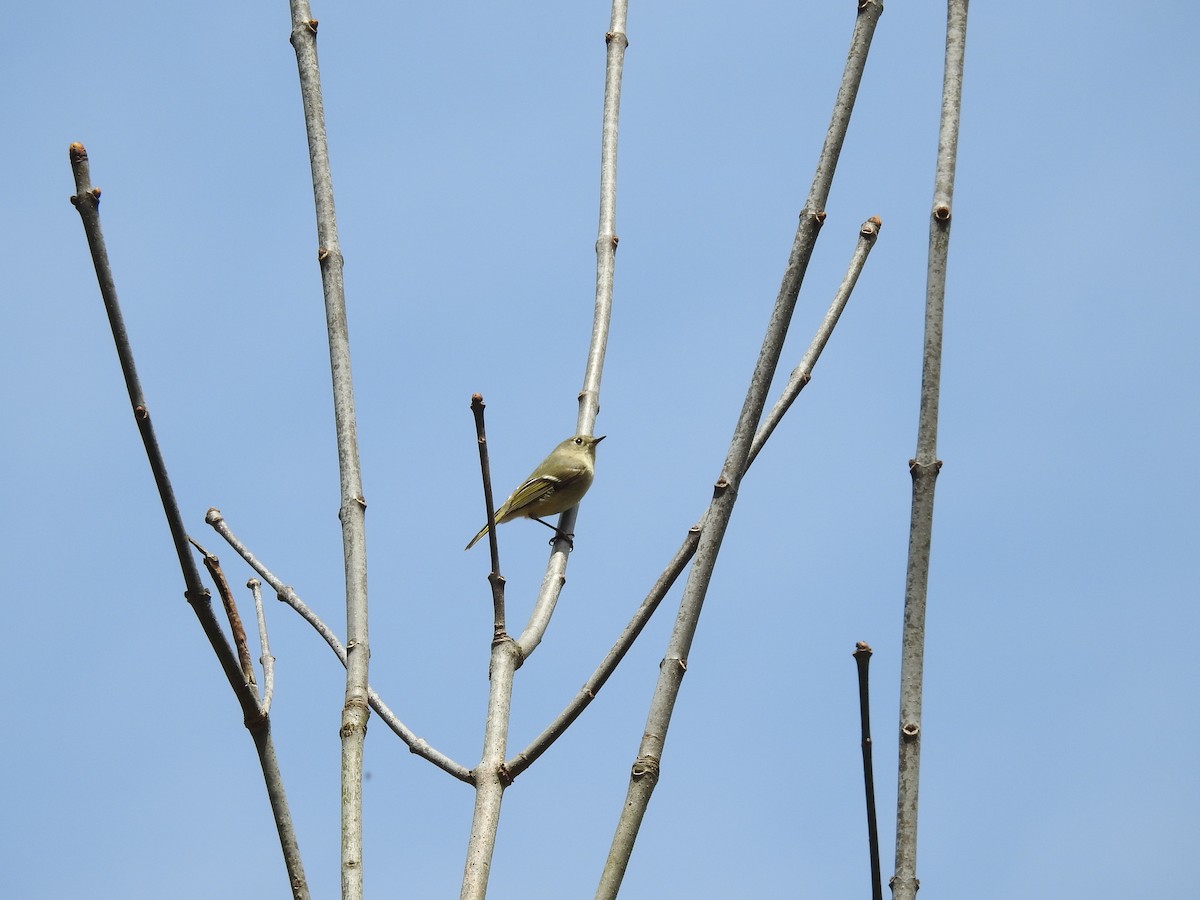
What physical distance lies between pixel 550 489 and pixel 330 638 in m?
4.45

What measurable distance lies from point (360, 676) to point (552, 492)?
5.07m

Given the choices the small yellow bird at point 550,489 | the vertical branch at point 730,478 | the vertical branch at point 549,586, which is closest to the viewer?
the vertical branch at point 730,478

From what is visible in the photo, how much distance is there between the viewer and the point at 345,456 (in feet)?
9.49

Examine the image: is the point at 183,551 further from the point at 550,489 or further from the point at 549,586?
the point at 550,489

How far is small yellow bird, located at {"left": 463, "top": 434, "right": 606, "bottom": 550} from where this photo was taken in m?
7.19

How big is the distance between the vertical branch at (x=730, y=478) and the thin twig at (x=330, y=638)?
25.8 inches

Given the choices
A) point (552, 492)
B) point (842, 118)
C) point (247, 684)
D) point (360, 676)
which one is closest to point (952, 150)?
point (842, 118)

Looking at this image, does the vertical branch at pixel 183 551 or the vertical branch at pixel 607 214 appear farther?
the vertical branch at pixel 607 214

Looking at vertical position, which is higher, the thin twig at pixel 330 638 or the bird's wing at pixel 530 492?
the bird's wing at pixel 530 492

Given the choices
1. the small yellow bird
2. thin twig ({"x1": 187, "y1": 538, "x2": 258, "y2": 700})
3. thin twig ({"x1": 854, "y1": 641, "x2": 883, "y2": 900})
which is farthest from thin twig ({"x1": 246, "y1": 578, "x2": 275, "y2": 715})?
the small yellow bird

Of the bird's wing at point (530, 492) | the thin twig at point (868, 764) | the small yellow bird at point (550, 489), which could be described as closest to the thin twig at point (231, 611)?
the thin twig at point (868, 764)

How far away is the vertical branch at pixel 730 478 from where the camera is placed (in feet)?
7.69

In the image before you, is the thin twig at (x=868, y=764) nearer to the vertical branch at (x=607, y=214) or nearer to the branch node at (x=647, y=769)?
the branch node at (x=647, y=769)

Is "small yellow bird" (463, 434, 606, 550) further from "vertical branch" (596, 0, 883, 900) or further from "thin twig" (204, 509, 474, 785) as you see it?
"vertical branch" (596, 0, 883, 900)
